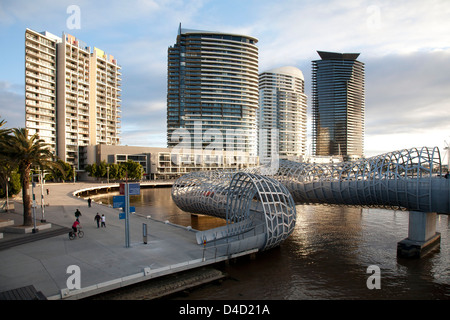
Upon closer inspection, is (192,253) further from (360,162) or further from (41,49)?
(41,49)

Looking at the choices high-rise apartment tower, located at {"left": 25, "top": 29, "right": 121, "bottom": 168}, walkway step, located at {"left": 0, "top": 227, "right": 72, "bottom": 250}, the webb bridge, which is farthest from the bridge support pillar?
high-rise apartment tower, located at {"left": 25, "top": 29, "right": 121, "bottom": 168}

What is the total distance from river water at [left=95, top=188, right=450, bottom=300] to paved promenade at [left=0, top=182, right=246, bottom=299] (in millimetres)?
2998

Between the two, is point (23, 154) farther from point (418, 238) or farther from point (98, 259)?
point (418, 238)

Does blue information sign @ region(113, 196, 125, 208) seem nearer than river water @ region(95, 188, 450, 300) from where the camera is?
No

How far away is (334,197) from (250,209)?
9806 mm

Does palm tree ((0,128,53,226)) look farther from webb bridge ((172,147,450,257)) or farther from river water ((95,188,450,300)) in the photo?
river water ((95,188,450,300))

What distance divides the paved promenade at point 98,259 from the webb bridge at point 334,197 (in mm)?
3224

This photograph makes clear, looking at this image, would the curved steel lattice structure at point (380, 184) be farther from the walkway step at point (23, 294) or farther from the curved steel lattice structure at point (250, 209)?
the walkway step at point (23, 294)

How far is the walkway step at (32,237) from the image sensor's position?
21125mm

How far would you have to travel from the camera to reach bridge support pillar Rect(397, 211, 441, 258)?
2386 cm

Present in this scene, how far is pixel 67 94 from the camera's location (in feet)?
328

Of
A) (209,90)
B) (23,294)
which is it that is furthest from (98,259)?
(209,90)

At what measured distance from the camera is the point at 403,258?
23719mm
